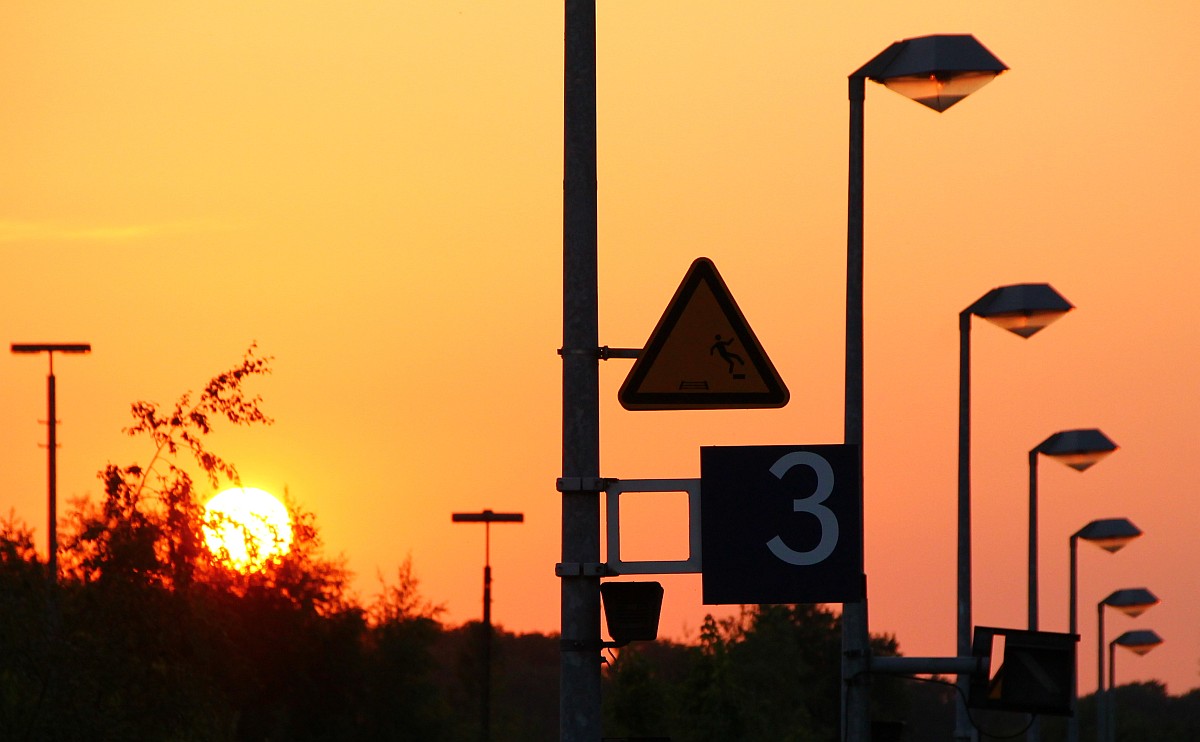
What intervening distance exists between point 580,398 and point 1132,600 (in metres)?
45.8

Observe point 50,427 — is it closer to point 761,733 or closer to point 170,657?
point 170,657

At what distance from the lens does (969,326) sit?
24.8m

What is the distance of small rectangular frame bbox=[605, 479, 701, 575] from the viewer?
8.72 meters

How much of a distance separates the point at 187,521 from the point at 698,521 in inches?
568

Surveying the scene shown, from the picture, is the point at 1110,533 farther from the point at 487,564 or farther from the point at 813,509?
the point at 813,509

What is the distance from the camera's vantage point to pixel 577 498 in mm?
8820

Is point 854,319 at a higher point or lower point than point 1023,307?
lower

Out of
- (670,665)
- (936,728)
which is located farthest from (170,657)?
(936,728)

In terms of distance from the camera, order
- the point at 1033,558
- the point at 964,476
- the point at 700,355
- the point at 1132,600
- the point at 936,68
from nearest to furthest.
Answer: the point at 700,355, the point at 936,68, the point at 964,476, the point at 1033,558, the point at 1132,600

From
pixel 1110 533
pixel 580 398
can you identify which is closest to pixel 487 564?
pixel 1110 533

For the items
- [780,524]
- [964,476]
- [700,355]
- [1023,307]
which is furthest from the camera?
[1023,307]

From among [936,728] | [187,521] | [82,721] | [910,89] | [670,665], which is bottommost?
[936,728]

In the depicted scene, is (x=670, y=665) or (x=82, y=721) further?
(x=670, y=665)

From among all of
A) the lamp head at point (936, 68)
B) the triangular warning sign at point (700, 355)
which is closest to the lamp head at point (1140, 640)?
the lamp head at point (936, 68)
